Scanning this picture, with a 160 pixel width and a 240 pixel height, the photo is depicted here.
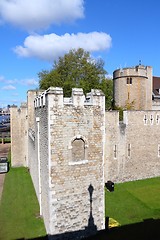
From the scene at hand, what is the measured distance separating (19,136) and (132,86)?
1381cm

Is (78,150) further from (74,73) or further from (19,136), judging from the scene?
(74,73)

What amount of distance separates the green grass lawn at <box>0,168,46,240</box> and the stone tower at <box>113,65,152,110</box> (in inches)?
530

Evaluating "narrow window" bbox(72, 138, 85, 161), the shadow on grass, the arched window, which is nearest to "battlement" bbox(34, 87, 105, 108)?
the arched window

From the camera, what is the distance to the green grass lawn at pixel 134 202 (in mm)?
14312

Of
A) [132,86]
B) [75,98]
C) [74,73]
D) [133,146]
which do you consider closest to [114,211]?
[133,146]

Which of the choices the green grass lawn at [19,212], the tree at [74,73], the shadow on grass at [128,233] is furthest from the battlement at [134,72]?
the shadow on grass at [128,233]

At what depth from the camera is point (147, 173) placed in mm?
22281

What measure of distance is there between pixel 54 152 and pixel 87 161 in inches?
74.5

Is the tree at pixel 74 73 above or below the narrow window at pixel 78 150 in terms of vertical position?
above

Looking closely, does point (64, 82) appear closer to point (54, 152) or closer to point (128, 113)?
point (128, 113)

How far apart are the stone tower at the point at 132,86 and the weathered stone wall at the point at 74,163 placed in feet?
48.8

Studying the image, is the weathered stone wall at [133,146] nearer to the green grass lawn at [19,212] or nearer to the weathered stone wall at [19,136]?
the green grass lawn at [19,212]

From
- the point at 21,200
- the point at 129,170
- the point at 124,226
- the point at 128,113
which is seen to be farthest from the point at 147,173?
the point at 21,200

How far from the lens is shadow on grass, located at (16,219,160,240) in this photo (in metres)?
11.4
